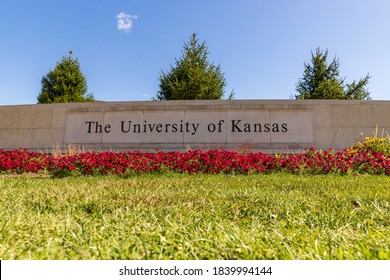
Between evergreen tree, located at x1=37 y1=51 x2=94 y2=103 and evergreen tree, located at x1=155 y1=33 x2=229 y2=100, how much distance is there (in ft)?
21.2

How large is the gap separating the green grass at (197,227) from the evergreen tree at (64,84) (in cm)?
2087

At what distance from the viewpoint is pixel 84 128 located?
37.8 ft

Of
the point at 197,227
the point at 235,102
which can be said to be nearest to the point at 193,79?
the point at 235,102

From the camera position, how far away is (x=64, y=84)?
2264cm

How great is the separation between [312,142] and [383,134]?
255 cm

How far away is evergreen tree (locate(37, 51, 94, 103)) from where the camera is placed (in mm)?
22578

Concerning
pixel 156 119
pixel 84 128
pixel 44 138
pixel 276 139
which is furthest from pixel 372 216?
pixel 44 138

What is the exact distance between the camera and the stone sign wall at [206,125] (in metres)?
10.8

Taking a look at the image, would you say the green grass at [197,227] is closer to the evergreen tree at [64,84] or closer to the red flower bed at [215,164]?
the red flower bed at [215,164]

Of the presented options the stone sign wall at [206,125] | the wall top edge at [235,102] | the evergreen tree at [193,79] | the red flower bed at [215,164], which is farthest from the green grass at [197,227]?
the evergreen tree at [193,79]

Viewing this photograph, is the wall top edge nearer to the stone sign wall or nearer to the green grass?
the stone sign wall

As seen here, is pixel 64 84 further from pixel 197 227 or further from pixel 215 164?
pixel 197 227

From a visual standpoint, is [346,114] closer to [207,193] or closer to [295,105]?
[295,105]

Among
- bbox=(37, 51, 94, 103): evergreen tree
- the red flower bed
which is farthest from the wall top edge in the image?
bbox=(37, 51, 94, 103): evergreen tree
